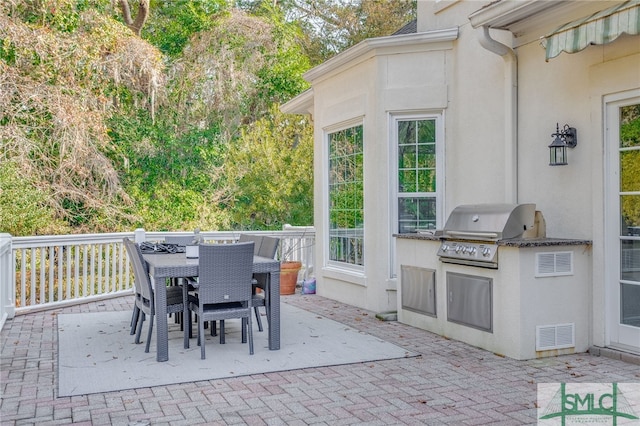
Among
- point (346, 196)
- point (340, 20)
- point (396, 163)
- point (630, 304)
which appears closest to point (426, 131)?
point (396, 163)

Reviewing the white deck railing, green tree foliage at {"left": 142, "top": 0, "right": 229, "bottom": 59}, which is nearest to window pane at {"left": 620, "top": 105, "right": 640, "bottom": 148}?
the white deck railing

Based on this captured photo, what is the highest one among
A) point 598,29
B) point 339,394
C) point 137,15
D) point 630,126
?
point 137,15

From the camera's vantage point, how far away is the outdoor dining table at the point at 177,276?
4906mm

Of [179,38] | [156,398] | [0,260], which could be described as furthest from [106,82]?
[156,398]

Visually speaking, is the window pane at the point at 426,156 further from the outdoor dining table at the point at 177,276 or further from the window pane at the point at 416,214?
the outdoor dining table at the point at 177,276

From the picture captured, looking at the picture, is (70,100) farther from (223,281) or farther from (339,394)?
(339,394)

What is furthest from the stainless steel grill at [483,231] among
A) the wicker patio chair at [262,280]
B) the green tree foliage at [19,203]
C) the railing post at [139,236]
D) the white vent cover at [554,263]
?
the green tree foliage at [19,203]

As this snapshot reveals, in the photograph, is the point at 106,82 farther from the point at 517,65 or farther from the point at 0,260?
the point at 517,65

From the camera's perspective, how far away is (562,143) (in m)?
5.25

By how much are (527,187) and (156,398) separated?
12.6ft

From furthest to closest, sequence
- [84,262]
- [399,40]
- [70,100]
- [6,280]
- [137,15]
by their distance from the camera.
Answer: [137,15] → [70,100] → [84,262] → [399,40] → [6,280]

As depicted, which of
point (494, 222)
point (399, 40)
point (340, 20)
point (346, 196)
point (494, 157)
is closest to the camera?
point (494, 222)

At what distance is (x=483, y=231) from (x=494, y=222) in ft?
0.42

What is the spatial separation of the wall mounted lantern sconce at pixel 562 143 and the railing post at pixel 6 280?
5.47m
